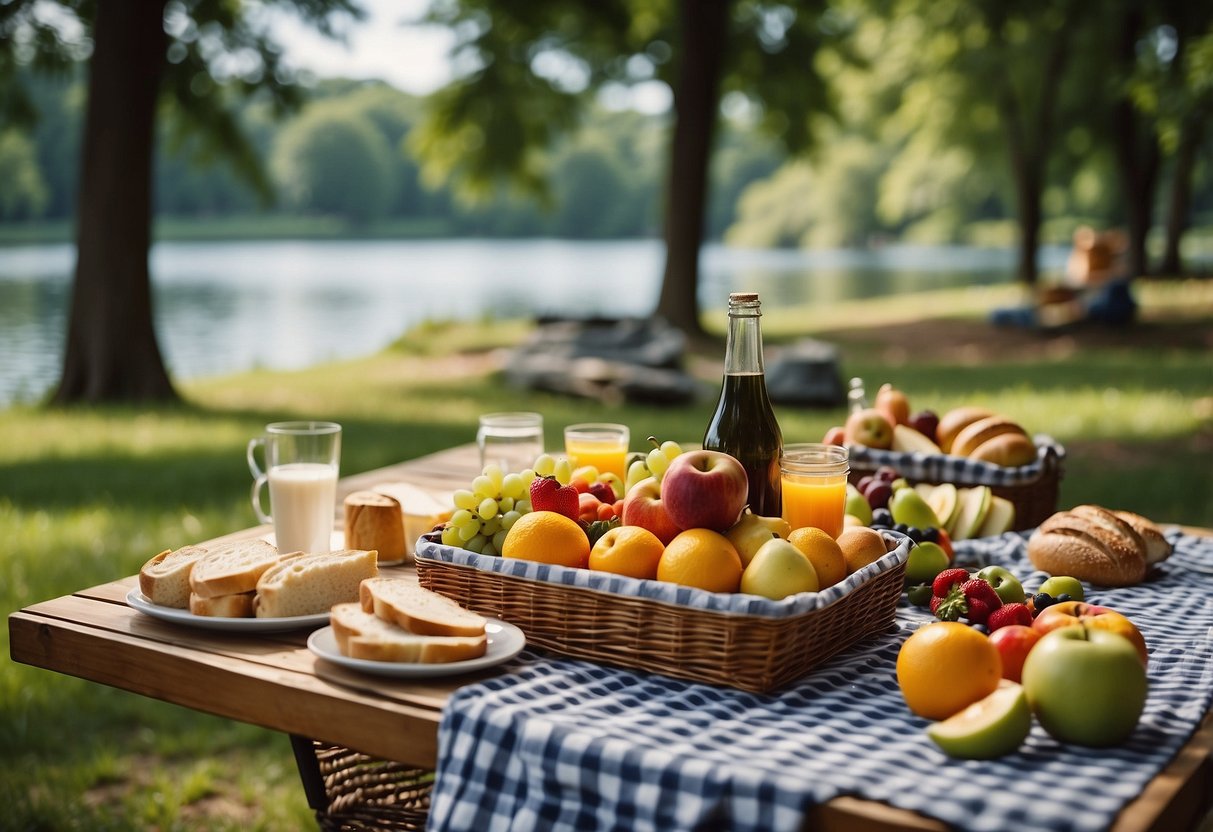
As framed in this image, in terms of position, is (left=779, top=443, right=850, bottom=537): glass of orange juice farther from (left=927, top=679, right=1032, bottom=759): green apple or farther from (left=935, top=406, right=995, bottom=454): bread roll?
(left=935, top=406, right=995, bottom=454): bread roll

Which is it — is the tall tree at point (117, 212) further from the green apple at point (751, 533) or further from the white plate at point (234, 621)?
the green apple at point (751, 533)

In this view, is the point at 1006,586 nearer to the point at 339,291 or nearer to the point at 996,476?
the point at 996,476

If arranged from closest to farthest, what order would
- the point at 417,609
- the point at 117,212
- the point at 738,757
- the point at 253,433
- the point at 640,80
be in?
1. the point at 738,757
2. the point at 417,609
3. the point at 253,433
4. the point at 117,212
5. the point at 640,80

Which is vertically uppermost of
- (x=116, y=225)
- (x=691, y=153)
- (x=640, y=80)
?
(x=640, y=80)

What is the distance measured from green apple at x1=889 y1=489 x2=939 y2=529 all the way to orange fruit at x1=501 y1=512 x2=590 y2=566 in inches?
33.5

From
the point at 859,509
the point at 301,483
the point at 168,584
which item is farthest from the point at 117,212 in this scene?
the point at 859,509

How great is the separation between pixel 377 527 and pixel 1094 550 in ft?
4.95

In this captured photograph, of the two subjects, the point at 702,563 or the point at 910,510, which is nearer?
the point at 702,563

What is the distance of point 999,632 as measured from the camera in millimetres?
1729

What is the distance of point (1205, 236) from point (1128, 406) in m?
52.7

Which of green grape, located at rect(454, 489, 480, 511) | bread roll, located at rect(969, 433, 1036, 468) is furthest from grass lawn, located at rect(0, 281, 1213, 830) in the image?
bread roll, located at rect(969, 433, 1036, 468)

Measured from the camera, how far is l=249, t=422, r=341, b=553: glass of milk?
7.65 feet

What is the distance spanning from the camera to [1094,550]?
2.31 meters

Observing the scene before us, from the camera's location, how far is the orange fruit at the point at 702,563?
5.76 ft
